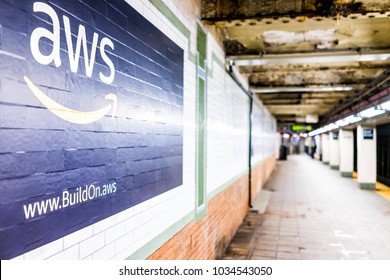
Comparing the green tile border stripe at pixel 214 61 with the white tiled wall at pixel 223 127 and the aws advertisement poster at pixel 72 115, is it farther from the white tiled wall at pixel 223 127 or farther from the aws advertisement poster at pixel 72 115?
the aws advertisement poster at pixel 72 115

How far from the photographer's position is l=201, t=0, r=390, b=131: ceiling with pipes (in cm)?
434

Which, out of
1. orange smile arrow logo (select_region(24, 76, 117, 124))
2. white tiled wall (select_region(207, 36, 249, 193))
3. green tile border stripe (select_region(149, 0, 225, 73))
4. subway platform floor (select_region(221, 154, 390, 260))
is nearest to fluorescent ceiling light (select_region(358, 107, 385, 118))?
subway platform floor (select_region(221, 154, 390, 260))

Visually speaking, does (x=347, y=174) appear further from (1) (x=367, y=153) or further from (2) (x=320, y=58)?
(2) (x=320, y=58)

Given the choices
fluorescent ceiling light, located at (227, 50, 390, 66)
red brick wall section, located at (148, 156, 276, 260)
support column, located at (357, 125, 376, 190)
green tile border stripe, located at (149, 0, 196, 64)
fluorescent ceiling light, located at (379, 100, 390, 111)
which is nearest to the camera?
green tile border stripe, located at (149, 0, 196, 64)

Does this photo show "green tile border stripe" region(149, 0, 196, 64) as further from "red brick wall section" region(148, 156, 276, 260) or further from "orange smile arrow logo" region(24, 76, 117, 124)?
"red brick wall section" region(148, 156, 276, 260)

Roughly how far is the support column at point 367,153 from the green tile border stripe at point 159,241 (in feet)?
38.8

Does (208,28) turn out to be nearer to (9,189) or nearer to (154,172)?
(154,172)

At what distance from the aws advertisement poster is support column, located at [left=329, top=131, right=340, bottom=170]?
22.1m

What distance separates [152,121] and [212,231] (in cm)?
305

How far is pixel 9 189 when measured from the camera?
159cm

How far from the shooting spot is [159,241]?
10.8 feet

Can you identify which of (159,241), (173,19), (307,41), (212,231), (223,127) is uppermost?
(307,41)

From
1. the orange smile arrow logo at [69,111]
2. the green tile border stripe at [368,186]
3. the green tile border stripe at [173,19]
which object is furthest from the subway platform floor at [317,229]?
the orange smile arrow logo at [69,111]

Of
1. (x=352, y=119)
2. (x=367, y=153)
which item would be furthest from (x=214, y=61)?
(x=367, y=153)
